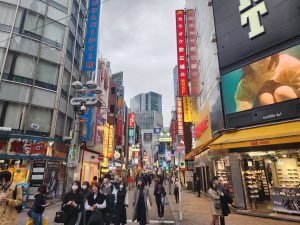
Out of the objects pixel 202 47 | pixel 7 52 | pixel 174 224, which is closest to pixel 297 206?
pixel 174 224

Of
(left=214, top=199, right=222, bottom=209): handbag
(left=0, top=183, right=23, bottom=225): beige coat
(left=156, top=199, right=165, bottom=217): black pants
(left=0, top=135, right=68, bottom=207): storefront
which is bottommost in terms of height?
(left=156, top=199, right=165, bottom=217): black pants

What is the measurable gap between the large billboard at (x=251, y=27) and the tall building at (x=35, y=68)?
1309 centimetres

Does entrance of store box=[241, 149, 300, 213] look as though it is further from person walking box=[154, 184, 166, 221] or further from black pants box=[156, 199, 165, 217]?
black pants box=[156, 199, 165, 217]

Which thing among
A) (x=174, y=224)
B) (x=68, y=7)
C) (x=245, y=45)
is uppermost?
(x=68, y=7)

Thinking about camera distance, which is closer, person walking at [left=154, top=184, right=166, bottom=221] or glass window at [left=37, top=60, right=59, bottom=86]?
person walking at [left=154, top=184, right=166, bottom=221]

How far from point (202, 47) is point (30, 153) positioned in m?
18.6

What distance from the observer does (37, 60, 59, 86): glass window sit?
68.3 feet

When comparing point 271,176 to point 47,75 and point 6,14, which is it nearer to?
point 47,75

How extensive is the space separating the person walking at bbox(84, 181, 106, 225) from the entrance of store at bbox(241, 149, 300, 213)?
998 centimetres

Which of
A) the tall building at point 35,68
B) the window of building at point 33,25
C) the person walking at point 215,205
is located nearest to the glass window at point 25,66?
the tall building at point 35,68

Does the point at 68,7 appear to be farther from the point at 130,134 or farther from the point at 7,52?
the point at 130,134

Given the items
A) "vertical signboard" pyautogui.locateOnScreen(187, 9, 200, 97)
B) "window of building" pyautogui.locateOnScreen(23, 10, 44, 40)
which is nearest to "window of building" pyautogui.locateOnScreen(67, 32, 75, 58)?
"window of building" pyautogui.locateOnScreen(23, 10, 44, 40)

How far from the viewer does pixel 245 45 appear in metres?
15.1

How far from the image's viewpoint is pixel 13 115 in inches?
731
